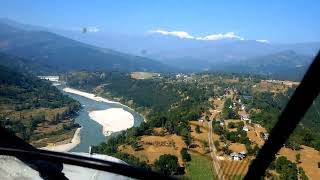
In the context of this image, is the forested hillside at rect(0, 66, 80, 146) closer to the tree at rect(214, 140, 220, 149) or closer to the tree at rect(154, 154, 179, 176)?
the tree at rect(154, 154, 179, 176)

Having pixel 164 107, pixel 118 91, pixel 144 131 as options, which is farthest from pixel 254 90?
pixel 144 131

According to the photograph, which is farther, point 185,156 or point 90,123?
point 90,123

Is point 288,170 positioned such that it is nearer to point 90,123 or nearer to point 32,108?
point 90,123

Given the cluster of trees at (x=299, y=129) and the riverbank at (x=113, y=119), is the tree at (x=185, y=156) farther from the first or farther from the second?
the riverbank at (x=113, y=119)

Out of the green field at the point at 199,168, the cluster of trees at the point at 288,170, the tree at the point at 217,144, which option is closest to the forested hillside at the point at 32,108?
the green field at the point at 199,168

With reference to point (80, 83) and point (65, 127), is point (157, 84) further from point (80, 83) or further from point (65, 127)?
point (65, 127)

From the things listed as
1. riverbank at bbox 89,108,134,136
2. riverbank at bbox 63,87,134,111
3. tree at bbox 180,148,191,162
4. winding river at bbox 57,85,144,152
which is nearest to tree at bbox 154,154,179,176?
tree at bbox 180,148,191,162

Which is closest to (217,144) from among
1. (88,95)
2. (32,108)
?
(32,108)

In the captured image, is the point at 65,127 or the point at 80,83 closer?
the point at 65,127
